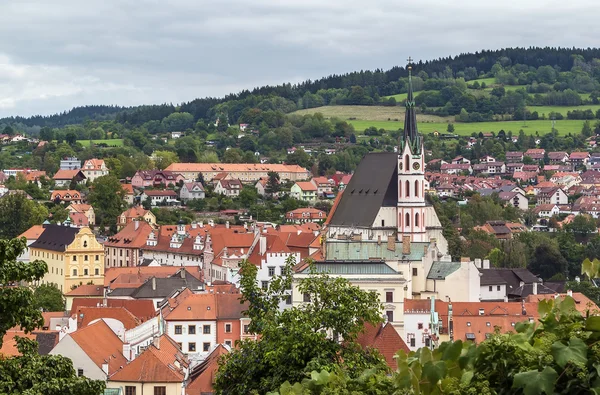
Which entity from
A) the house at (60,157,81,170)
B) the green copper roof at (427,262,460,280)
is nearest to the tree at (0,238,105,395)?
the green copper roof at (427,262,460,280)

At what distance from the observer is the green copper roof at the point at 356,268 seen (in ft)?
190

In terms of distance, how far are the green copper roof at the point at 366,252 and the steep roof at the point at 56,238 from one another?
29991 millimetres

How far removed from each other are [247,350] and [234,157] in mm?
174124

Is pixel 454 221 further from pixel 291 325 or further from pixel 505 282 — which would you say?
pixel 291 325

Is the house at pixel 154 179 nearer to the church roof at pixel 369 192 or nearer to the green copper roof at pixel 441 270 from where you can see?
the church roof at pixel 369 192

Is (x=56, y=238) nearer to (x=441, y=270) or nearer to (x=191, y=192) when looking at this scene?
(x=441, y=270)

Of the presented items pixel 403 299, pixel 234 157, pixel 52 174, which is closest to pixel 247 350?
pixel 403 299

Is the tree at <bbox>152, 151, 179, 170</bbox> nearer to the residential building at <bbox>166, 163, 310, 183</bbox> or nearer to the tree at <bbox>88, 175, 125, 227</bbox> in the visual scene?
the residential building at <bbox>166, 163, 310, 183</bbox>

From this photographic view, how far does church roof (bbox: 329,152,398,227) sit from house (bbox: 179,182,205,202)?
73666 mm

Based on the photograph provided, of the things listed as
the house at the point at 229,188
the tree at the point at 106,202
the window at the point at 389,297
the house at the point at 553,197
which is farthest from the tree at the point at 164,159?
the window at the point at 389,297

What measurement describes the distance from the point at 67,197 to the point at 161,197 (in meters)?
15.0

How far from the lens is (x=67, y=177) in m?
163

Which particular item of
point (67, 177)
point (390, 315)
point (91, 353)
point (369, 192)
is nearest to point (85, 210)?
point (67, 177)

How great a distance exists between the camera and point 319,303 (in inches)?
938
